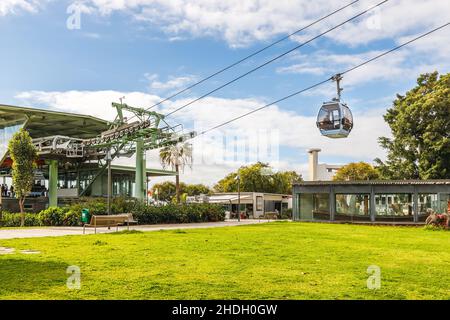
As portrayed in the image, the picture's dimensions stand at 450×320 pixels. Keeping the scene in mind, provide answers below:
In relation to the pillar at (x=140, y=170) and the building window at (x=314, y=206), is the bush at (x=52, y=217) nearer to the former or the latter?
the pillar at (x=140, y=170)

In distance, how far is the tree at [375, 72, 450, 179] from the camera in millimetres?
42562

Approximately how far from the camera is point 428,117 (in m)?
43.6

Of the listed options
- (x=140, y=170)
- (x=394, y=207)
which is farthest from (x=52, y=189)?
(x=394, y=207)

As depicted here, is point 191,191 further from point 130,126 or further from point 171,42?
point 171,42

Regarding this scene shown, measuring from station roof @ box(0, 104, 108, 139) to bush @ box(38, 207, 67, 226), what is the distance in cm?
1592

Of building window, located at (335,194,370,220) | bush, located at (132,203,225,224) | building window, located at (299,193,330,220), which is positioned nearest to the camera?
bush, located at (132,203,225,224)

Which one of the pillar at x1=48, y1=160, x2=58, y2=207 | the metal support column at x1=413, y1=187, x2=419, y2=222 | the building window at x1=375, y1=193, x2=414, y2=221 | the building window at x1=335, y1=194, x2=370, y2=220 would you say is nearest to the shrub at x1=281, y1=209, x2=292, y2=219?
the building window at x1=335, y1=194, x2=370, y2=220

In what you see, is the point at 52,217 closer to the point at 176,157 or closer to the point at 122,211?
the point at 122,211

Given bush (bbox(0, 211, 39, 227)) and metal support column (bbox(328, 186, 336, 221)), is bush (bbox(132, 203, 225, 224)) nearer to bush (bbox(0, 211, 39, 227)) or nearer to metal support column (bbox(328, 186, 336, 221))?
bush (bbox(0, 211, 39, 227))

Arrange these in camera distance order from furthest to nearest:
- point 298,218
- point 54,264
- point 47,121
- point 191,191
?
point 191,191, point 47,121, point 298,218, point 54,264

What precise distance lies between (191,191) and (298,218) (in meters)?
64.2

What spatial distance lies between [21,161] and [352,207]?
24.6 meters

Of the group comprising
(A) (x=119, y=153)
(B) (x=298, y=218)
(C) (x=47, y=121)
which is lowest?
(B) (x=298, y=218)
